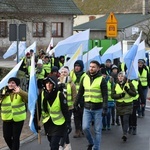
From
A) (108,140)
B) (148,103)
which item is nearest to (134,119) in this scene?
(108,140)

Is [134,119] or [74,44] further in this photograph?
[74,44]

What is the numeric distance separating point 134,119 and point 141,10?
5932 centimetres

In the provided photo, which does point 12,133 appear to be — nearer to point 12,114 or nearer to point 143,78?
point 12,114

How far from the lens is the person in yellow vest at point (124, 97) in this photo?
11688 millimetres

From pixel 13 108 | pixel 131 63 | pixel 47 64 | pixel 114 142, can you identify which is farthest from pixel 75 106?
pixel 47 64

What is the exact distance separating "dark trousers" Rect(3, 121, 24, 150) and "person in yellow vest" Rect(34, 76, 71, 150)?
729 millimetres

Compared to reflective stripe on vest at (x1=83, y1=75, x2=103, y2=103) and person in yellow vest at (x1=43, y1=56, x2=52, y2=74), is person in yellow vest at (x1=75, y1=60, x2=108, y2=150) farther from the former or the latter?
person in yellow vest at (x1=43, y1=56, x2=52, y2=74)

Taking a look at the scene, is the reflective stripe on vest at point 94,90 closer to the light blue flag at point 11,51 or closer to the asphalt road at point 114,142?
the asphalt road at point 114,142

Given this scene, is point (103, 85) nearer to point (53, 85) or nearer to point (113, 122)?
point (53, 85)

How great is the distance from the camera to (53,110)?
873 cm

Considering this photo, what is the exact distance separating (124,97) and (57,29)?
44.6 metres

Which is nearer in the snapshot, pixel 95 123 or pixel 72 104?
pixel 95 123

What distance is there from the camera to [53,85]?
28.1ft

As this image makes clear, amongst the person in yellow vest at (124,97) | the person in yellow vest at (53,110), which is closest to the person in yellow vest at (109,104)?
the person in yellow vest at (124,97)
